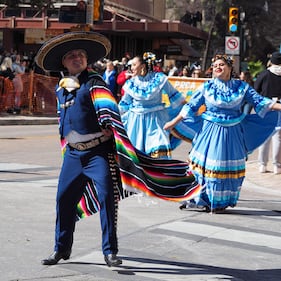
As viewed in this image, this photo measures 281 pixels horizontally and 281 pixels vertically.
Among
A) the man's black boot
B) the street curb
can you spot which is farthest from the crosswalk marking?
the street curb

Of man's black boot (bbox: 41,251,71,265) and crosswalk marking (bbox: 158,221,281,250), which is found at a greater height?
man's black boot (bbox: 41,251,71,265)

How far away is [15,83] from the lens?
87.0 feet

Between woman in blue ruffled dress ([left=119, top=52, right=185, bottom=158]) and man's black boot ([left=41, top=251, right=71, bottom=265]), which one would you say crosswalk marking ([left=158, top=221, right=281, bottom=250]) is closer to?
man's black boot ([left=41, top=251, right=71, bottom=265])

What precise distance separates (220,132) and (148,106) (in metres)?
1.70

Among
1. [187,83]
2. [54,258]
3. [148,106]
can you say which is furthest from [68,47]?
[187,83]

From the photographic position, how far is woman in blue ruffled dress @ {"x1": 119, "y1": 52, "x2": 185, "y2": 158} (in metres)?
11.6

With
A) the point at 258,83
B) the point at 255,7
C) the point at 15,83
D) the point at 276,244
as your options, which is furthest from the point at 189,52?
the point at 276,244

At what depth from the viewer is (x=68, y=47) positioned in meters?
7.34

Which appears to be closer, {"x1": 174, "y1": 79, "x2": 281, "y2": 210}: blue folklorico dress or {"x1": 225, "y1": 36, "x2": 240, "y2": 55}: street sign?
{"x1": 174, "y1": 79, "x2": 281, "y2": 210}: blue folklorico dress

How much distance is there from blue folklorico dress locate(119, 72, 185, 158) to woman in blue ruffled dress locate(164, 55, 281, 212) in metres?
1.16

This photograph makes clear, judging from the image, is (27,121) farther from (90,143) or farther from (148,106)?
(90,143)

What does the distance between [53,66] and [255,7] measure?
5363 cm

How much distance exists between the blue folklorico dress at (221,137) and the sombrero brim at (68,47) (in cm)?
275

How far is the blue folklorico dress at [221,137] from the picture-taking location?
33.3ft
